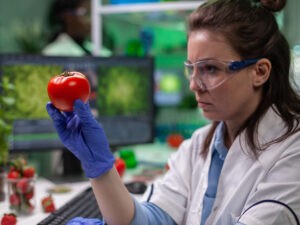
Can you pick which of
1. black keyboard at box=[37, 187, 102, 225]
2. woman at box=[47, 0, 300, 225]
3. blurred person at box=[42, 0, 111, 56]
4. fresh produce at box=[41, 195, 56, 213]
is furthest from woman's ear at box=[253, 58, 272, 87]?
blurred person at box=[42, 0, 111, 56]

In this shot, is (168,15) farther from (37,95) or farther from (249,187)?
(249,187)

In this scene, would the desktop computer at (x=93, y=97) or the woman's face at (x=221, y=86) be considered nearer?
the woman's face at (x=221, y=86)

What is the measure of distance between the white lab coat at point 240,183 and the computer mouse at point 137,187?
0.28 meters

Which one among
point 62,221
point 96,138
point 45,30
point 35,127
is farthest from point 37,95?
point 45,30

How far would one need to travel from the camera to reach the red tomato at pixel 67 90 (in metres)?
0.89

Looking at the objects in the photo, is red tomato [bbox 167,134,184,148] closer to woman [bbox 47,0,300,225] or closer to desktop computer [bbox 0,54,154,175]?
desktop computer [bbox 0,54,154,175]

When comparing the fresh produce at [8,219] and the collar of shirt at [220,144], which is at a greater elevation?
the collar of shirt at [220,144]

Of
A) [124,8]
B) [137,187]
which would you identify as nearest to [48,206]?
[137,187]

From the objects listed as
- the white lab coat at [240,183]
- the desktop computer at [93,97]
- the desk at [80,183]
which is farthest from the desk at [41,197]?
the white lab coat at [240,183]

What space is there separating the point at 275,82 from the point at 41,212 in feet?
2.62

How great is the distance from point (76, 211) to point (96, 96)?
64cm

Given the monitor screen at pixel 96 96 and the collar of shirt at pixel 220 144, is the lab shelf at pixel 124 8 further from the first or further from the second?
the collar of shirt at pixel 220 144

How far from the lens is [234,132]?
45.5 inches

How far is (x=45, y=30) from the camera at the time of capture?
3387mm
